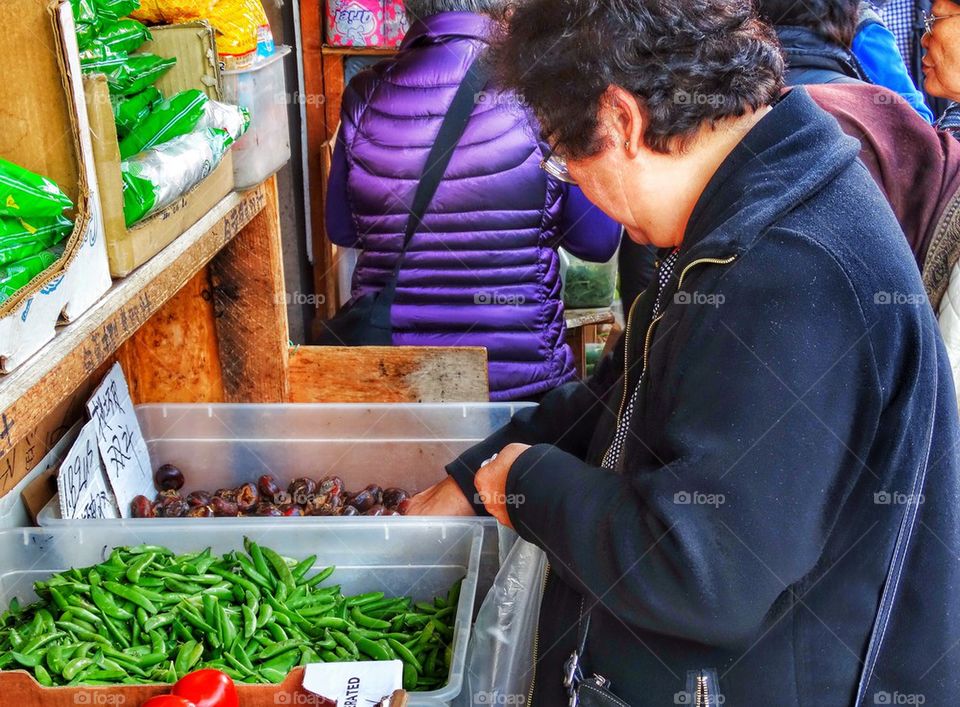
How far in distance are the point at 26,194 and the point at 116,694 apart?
0.87 meters

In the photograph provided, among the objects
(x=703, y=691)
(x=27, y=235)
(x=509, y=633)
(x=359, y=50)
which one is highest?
(x=27, y=235)

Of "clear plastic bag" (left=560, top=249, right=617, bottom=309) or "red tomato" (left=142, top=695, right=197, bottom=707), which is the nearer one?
"red tomato" (left=142, top=695, right=197, bottom=707)

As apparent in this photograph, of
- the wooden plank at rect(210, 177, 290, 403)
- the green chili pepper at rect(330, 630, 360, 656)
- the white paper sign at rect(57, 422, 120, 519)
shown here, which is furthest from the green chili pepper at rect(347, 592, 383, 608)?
the wooden plank at rect(210, 177, 290, 403)

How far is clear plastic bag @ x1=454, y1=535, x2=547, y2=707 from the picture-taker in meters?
2.00

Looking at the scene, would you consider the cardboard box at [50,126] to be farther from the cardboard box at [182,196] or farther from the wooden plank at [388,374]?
the wooden plank at [388,374]

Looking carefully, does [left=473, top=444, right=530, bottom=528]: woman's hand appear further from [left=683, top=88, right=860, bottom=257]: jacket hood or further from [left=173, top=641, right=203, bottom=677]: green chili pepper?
[left=173, top=641, right=203, bottom=677]: green chili pepper

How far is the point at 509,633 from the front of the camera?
2029 mm

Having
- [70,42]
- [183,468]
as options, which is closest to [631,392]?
[70,42]

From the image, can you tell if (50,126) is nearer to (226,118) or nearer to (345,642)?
(226,118)

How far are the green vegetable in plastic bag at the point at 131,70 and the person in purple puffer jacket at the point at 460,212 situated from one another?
1.10 m

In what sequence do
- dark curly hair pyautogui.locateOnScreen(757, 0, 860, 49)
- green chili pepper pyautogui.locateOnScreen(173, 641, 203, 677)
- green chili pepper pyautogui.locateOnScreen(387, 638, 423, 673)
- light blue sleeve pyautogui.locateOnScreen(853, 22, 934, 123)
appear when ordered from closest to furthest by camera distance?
green chili pepper pyautogui.locateOnScreen(173, 641, 203, 677)
green chili pepper pyautogui.locateOnScreen(387, 638, 423, 673)
dark curly hair pyautogui.locateOnScreen(757, 0, 860, 49)
light blue sleeve pyautogui.locateOnScreen(853, 22, 934, 123)

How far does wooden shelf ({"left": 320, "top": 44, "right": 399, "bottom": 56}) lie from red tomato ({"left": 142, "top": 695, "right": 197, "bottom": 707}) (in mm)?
4292

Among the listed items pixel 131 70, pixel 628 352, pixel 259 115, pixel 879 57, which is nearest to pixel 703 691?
pixel 628 352

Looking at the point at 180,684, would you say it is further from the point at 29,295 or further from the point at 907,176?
the point at 907,176
